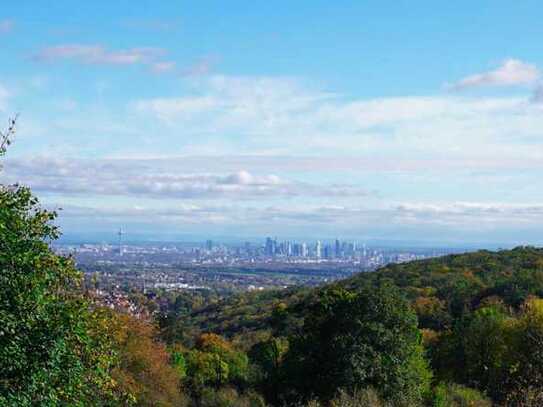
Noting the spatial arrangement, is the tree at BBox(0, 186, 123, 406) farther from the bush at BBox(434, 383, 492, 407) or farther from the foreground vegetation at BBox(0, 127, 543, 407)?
the bush at BBox(434, 383, 492, 407)

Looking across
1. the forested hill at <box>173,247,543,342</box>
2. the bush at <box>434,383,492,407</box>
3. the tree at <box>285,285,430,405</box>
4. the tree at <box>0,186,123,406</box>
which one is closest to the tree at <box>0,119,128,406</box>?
the tree at <box>0,186,123,406</box>

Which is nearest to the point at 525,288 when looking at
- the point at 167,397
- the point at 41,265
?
the point at 167,397

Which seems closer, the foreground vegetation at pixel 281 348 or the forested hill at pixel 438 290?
the foreground vegetation at pixel 281 348

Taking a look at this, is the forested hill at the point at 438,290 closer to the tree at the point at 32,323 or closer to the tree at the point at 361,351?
the tree at the point at 361,351

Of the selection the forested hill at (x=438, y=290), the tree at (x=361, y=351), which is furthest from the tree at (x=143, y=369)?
the forested hill at (x=438, y=290)

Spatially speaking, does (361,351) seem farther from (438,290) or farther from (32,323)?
(438,290)

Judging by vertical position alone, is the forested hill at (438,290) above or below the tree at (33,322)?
below

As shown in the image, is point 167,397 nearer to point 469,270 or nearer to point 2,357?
point 2,357
